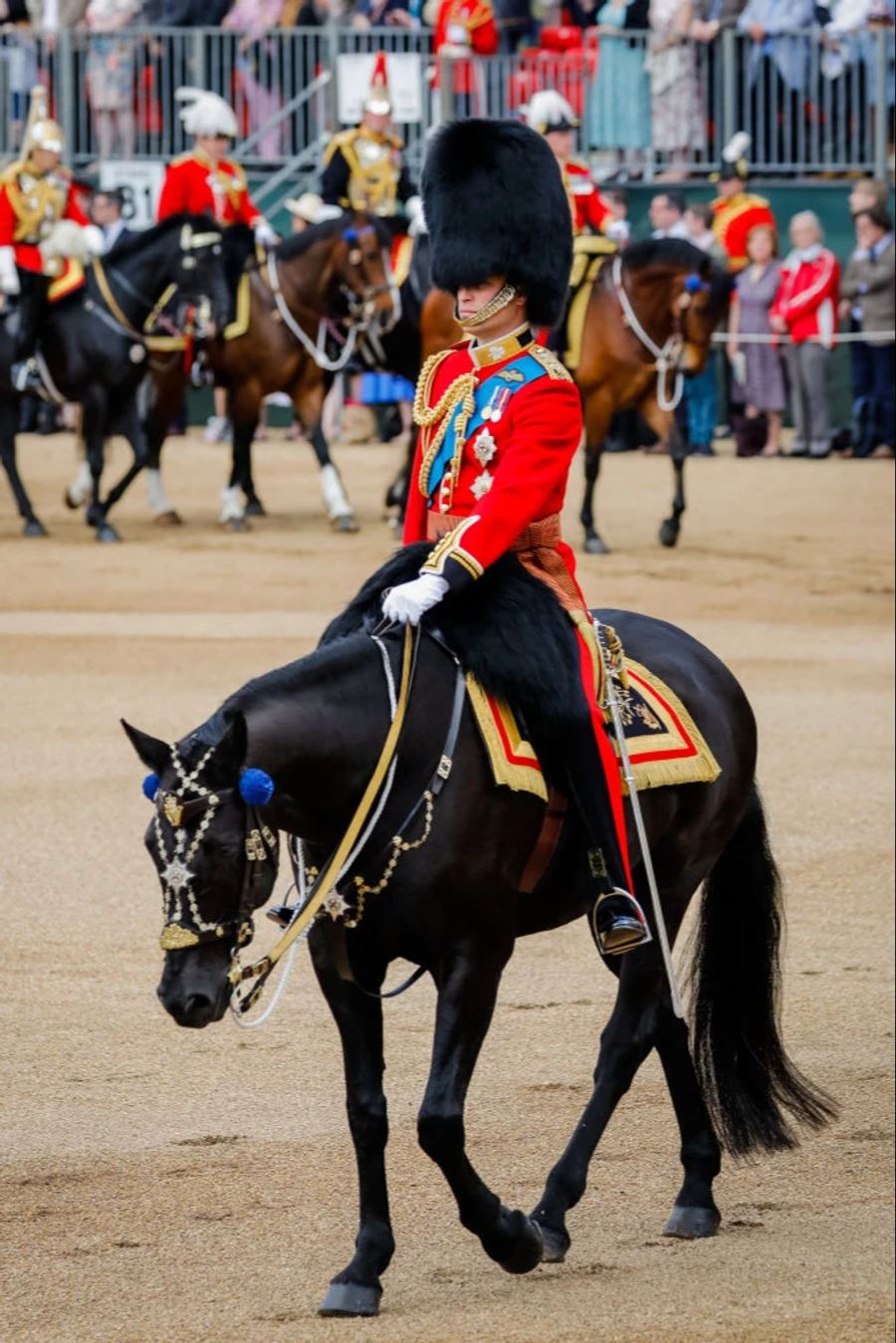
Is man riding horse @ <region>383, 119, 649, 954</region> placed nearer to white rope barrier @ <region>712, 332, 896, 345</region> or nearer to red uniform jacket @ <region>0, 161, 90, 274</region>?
red uniform jacket @ <region>0, 161, 90, 274</region>

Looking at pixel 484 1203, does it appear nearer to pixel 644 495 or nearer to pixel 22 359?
pixel 22 359

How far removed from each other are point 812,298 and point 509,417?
14.5m

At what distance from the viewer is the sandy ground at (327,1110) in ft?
14.9

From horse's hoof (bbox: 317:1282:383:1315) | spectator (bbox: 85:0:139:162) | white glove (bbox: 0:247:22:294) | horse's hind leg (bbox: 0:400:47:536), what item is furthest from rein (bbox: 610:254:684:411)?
horse's hoof (bbox: 317:1282:383:1315)

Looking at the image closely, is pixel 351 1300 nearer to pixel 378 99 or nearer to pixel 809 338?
pixel 378 99

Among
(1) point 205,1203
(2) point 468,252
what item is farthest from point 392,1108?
(2) point 468,252

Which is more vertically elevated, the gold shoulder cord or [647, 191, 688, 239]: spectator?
[647, 191, 688, 239]: spectator

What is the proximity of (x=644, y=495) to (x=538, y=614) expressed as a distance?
43.6ft

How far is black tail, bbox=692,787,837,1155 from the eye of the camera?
17.5ft

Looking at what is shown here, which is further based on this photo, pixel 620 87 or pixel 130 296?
pixel 620 87

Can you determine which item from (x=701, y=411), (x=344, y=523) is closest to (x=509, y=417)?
(x=344, y=523)

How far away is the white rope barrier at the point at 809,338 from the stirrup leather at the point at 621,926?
14.3m

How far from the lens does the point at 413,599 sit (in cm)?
443

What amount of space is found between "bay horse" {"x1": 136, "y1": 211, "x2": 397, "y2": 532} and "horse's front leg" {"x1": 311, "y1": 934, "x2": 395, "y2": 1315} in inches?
430
